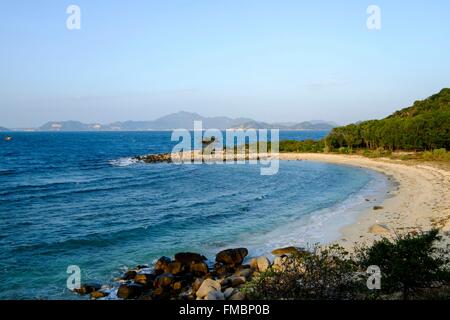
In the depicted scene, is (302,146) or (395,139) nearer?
(395,139)

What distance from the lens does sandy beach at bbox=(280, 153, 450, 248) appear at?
1017 inches

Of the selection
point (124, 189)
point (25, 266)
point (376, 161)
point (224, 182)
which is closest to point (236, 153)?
point (376, 161)

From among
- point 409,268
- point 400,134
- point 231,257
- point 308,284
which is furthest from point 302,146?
point 308,284

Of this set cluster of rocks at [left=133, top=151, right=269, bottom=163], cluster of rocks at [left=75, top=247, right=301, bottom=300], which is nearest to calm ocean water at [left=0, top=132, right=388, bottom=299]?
cluster of rocks at [left=75, top=247, right=301, bottom=300]

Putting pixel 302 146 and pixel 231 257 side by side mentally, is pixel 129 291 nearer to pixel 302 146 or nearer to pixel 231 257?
pixel 231 257

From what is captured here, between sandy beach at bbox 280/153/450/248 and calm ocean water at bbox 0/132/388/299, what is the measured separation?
1.77 meters

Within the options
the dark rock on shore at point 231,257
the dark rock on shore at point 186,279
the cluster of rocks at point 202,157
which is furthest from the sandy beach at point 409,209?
the cluster of rocks at point 202,157

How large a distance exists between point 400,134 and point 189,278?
68.0 meters

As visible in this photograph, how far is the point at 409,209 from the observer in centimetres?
3244

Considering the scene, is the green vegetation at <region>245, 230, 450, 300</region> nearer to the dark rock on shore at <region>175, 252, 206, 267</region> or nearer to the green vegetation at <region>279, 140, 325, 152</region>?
the dark rock on shore at <region>175, 252, 206, 267</region>

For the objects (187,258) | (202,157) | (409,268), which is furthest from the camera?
(202,157)

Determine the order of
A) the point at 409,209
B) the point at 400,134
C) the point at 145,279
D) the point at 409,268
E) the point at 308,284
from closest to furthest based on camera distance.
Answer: the point at 409,268
the point at 308,284
the point at 145,279
the point at 409,209
the point at 400,134

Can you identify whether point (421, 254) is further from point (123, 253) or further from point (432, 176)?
point (432, 176)
